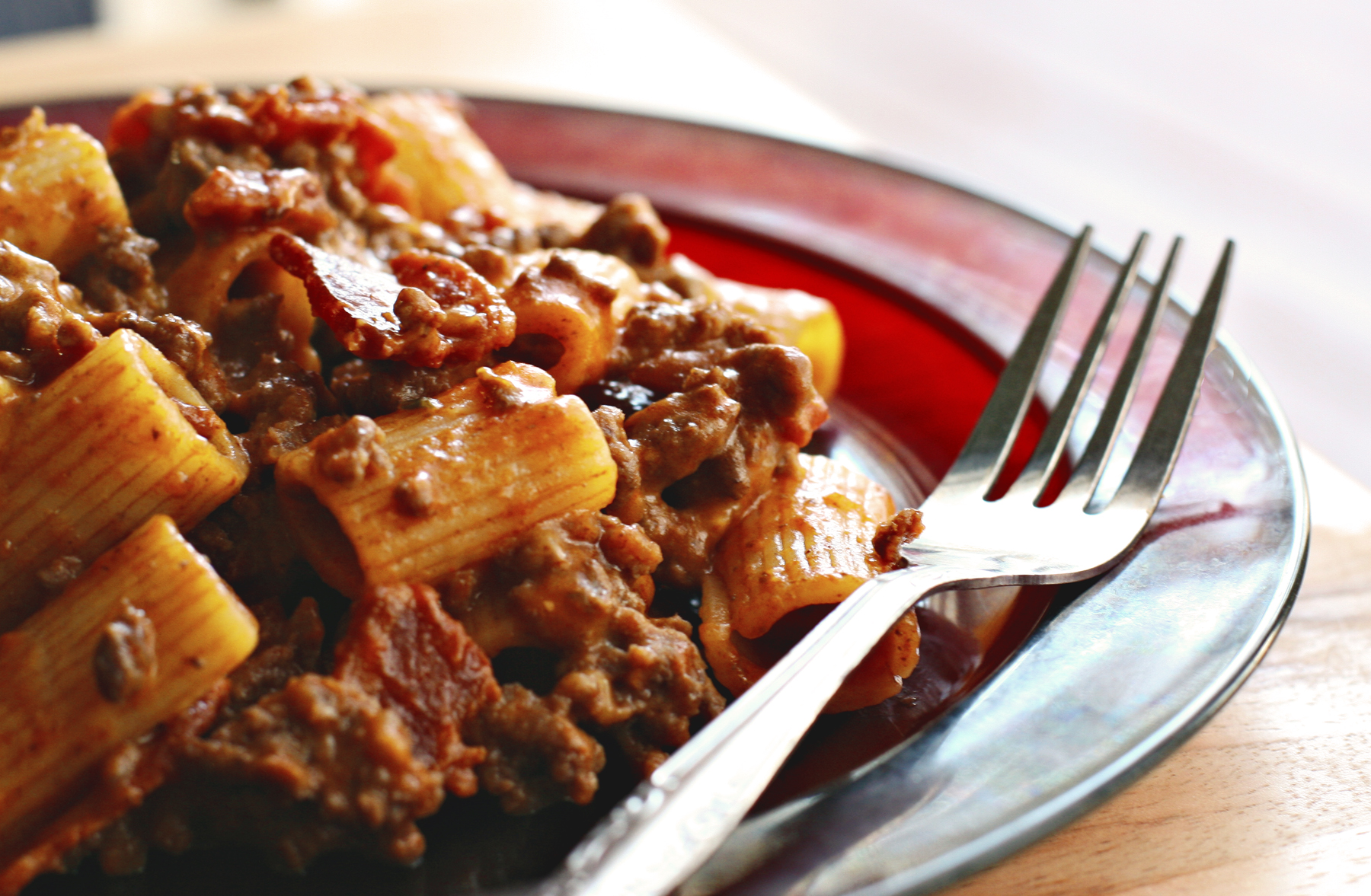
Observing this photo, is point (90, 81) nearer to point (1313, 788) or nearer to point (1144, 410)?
point (1144, 410)

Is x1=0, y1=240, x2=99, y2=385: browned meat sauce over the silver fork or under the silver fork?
over

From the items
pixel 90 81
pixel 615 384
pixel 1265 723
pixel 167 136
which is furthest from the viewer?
pixel 90 81

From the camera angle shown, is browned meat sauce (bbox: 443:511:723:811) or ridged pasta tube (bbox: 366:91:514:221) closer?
browned meat sauce (bbox: 443:511:723:811)

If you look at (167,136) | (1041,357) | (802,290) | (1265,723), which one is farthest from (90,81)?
(1265,723)

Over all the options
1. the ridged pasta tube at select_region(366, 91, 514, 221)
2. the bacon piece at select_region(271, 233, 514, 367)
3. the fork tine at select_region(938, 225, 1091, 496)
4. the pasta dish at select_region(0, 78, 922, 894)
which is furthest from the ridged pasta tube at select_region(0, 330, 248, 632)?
the fork tine at select_region(938, 225, 1091, 496)

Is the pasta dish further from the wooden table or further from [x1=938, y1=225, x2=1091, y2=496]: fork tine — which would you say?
the wooden table

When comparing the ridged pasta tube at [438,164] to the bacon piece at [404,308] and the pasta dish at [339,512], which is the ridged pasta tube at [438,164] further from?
the bacon piece at [404,308]
